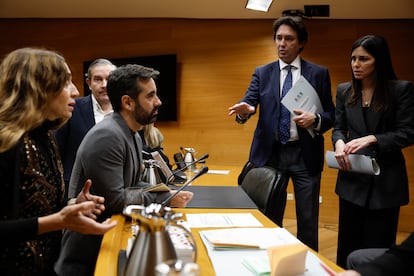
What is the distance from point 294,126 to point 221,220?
45.1 inches

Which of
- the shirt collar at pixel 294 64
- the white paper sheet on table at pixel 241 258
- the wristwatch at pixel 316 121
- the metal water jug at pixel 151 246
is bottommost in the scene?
the white paper sheet on table at pixel 241 258

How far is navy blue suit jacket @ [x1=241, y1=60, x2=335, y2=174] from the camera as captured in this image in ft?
8.55

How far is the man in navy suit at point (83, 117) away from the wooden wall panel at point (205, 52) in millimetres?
2346

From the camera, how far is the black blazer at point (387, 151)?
2.20m

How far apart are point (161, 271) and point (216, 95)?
4732 mm

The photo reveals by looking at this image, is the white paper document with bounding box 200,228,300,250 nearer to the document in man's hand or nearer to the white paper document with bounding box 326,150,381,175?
the white paper document with bounding box 326,150,381,175

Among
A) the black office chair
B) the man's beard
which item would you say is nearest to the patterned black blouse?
the man's beard

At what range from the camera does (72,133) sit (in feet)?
9.19

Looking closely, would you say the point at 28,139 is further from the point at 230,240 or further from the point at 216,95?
the point at 216,95

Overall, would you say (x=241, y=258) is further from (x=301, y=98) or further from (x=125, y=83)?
(x=301, y=98)

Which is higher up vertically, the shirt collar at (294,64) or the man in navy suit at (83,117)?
the shirt collar at (294,64)

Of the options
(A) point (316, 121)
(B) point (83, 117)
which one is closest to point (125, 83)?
(B) point (83, 117)

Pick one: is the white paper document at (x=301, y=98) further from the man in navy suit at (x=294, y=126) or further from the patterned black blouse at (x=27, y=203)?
Result: the patterned black blouse at (x=27, y=203)

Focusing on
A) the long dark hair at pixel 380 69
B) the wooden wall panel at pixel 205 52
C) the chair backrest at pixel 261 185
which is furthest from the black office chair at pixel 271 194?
the wooden wall panel at pixel 205 52
